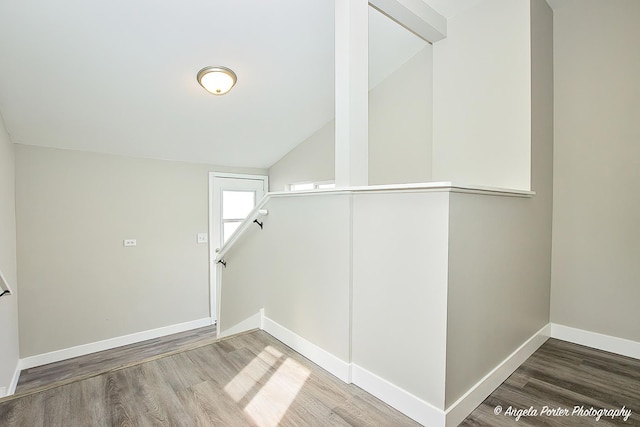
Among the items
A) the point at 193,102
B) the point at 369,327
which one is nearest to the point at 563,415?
the point at 369,327

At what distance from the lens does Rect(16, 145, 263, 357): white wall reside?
132 inches

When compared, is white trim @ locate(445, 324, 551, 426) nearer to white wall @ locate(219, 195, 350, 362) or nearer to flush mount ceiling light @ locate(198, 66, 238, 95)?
white wall @ locate(219, 195, 350, 362)

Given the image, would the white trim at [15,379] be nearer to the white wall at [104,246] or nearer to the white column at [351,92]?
the white wall at [104,246]

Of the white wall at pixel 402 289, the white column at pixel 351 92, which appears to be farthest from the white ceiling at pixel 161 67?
the white wall at pixel 402 289

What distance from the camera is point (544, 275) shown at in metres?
2.29

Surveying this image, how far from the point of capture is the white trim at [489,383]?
1400 mm

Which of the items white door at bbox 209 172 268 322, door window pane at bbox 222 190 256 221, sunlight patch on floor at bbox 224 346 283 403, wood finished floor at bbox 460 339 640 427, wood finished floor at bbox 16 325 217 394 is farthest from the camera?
door window pane at bbox 222 190 256 221

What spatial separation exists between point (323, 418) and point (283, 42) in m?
2.74

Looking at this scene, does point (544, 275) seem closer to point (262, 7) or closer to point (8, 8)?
point (262, 7)

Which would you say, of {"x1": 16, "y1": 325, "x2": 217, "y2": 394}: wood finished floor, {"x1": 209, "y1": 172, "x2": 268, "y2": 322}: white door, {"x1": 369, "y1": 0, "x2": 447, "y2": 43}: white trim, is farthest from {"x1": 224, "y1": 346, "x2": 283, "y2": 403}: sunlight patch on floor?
{"x1": 209, "y1": 172, "x2": 268, "y2": 322}: white door

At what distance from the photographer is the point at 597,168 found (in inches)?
86.3

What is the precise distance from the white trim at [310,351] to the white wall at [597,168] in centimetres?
180

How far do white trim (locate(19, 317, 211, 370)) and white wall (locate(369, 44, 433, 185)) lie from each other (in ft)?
11.0

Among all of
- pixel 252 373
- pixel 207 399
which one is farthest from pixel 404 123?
pixel 207 399
